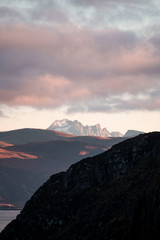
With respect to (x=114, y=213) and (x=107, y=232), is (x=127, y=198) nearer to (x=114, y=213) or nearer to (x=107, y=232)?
(x=114, y=213)

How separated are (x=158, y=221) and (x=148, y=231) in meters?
6.63

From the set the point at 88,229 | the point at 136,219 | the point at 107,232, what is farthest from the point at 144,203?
the point at 88,229

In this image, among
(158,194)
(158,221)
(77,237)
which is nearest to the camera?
(158,221)

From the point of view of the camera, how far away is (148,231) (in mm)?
164000

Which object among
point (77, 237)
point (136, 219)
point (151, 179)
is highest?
point (151, 179)

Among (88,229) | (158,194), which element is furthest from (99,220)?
(158,194)

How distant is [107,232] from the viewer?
17775 centimetres

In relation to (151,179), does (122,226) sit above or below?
below

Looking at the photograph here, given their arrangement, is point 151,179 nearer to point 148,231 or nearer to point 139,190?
point 139,190

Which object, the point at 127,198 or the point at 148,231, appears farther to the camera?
the point at 127,198

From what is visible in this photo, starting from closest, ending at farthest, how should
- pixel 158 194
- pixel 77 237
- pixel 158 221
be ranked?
pixel 158 221, pixel 158 194, pixel 77 237

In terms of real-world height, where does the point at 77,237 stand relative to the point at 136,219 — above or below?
below

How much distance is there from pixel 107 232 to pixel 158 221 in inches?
1017

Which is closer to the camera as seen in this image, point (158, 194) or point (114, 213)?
point (158, 194)
